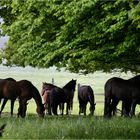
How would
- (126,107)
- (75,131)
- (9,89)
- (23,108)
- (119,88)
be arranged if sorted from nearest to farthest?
(75,131) < (119,88) < (23,108) < (9,89) < (126,107)

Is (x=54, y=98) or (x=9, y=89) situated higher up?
(x=9, y=89)

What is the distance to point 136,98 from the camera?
22.8m

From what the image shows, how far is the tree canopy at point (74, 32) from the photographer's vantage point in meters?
21.2

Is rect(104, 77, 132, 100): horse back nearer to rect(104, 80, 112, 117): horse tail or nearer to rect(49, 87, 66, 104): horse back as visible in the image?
rect(104, 80, 112, 117): horse tail

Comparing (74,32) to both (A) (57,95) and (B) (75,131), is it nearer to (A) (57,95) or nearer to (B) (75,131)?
(A) (57,95)

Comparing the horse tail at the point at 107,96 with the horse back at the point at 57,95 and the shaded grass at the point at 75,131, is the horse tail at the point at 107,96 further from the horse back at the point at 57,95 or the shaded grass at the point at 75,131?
the shaded grass at the point at 75,131

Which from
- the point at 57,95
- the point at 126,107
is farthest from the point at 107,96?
the point at 57,95

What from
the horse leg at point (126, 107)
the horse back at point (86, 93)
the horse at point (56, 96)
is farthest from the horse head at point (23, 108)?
the horse back at point (86, 93)

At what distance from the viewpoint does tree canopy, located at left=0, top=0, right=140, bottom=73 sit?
21.2 metres

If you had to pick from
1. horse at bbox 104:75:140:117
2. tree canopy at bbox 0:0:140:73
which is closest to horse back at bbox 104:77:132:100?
horse at bbox 104:75:140:117

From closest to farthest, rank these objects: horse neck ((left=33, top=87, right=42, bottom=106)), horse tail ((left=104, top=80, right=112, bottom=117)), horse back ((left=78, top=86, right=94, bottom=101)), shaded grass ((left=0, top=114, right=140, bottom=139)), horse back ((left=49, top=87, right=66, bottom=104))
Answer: shaded grass ((left=0, top=114, right=140, bottom=139)), horse neck ((left=33, top=87, right=42, bottom=106)), horse tail ((left=104, top=80, right=112, bottom=117)), horse back ((left=49, top=87, right=66, bottom=104)), horse back ((left=78, top=86, right=94, bottom=101))

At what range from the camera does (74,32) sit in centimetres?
2308

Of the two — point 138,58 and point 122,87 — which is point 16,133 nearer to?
point 122,87

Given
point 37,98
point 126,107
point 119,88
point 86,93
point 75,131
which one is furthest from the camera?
point 86,93
